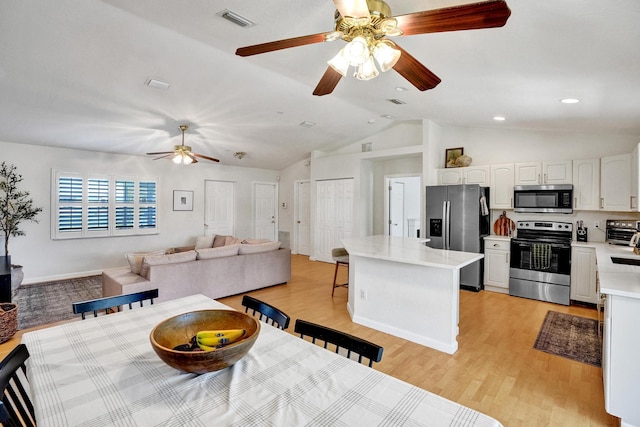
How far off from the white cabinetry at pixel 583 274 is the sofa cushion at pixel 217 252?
473 centimetres

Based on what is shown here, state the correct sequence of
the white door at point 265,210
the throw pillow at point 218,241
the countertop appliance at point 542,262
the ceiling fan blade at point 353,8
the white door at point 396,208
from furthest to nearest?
the white door at point 265,210, the white door at point 396,208, the throw pillow at point 218,241, the countertop appliance at point 542,262, the ceiling fan blade at point 353,8

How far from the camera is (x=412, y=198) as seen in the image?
7.77 metres

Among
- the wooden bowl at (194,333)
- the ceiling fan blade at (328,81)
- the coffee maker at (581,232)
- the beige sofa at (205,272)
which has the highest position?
the ceiling fan blade at (328,81)

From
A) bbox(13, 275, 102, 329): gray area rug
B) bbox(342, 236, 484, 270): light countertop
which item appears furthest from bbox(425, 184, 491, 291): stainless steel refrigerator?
bbox(13, 275, 102, 329): gray area rug

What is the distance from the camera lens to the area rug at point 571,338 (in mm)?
2959

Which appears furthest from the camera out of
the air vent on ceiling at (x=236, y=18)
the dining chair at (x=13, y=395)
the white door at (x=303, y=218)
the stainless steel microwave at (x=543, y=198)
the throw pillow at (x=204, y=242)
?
the white door at (x=303, y=218)

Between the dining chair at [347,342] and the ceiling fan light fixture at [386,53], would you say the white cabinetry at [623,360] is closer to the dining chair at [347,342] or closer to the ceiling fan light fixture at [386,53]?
the dining chair at [347,342]

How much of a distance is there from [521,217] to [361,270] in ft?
10.5

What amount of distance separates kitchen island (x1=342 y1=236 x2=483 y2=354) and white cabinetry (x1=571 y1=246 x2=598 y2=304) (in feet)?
7.22

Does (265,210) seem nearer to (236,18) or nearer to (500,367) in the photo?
(236,18)

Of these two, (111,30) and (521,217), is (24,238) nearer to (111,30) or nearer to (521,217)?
(111,30)

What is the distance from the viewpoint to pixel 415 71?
190 cm

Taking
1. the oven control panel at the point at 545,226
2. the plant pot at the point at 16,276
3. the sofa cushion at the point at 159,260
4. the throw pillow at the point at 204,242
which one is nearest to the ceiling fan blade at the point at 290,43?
the sofa cushion at the point at 159,260

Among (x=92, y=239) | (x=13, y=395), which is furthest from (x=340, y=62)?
(x=92, y=239)
